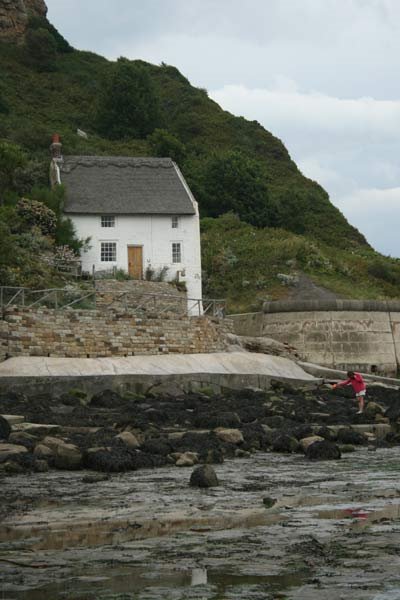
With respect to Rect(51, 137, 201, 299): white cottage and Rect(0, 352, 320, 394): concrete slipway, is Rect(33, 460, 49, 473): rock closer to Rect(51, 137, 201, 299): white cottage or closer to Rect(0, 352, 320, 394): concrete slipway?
Rect(0, 352, 320, 394): concrete slipway

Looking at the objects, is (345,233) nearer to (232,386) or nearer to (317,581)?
(232,386)

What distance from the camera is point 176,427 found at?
20.1m

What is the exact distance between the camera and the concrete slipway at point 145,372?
2566 cm

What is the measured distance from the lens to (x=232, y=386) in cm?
2959

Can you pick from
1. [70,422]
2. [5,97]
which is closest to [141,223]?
[70,422]

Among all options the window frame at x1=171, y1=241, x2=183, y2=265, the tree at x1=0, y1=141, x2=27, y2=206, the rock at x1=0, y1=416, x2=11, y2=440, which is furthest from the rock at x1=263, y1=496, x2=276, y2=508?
the tree at x1=0, y1=141, x2=27, y2=206

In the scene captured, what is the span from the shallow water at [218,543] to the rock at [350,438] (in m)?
5.13

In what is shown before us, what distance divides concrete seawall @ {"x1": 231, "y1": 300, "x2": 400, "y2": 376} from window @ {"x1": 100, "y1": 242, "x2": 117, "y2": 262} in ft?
29.1

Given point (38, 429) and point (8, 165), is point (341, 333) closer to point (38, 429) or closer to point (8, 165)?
point (8, 165)

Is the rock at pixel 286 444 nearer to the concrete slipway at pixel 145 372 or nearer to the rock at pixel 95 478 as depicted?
the rock at pixel 95 478

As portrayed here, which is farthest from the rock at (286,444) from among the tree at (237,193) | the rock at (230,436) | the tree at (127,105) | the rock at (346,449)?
the tree at (127,105)

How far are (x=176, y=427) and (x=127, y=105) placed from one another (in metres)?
67.2

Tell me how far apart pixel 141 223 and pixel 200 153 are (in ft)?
125

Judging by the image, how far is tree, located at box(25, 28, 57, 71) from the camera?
341ft
